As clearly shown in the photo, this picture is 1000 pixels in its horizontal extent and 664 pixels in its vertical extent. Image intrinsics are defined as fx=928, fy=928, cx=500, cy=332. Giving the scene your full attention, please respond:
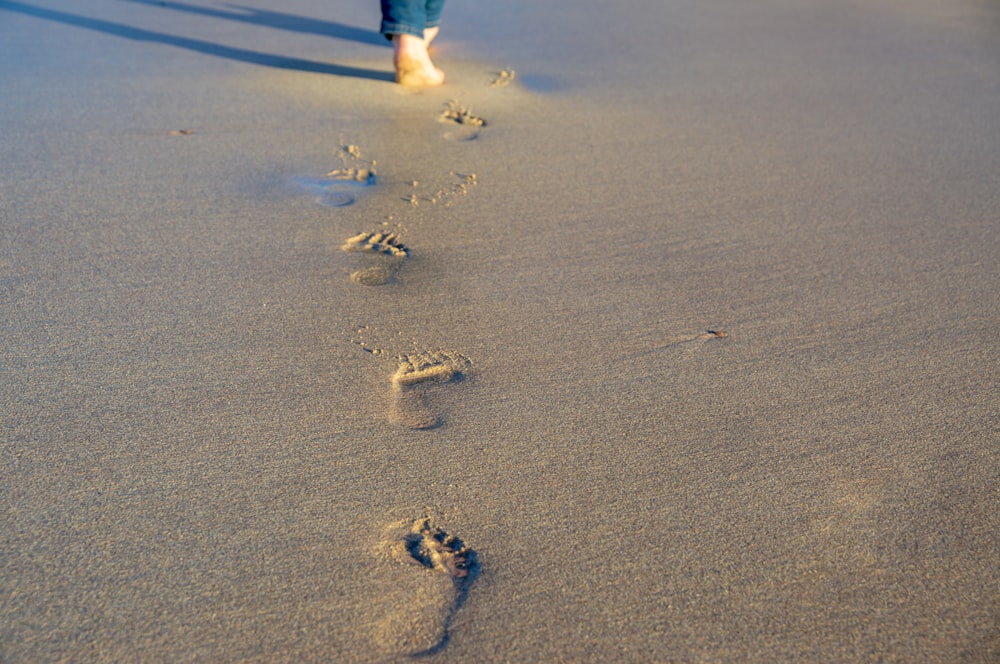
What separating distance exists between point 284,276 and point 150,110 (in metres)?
1.34

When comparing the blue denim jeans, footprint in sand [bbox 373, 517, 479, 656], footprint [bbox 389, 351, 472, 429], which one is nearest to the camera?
footprint in sand [bbox 373, 517, 479, 656]

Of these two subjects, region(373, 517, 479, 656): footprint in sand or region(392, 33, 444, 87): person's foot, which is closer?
region(373, 517, 479, 656): footprint in sand

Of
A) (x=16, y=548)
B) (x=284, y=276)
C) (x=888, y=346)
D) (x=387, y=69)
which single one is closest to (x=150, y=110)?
(x=387, y=69)

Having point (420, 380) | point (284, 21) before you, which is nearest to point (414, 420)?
point (420, 380)

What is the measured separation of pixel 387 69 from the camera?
3570 mm

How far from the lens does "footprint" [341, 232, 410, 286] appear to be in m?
2.01

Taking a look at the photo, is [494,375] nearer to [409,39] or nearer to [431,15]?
[409,39]

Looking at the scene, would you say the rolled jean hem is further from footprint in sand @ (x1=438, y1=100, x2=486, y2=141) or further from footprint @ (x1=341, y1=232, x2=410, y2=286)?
footprint @ (x1=341, y1=232, x2=410, y2=286)

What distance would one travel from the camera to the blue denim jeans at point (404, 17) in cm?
321

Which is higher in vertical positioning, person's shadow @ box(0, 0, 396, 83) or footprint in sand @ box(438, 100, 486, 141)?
person's shadow @ box(0, 0, 396, 83)

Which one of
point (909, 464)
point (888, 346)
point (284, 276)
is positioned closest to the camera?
point (909, 464)

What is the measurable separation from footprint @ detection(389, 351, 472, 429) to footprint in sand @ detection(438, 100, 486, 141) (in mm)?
1298

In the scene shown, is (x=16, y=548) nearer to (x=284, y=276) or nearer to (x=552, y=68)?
(x=284, y=276)

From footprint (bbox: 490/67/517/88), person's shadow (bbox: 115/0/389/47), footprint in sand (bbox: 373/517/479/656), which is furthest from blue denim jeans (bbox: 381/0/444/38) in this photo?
footprint in sand (bbox: 373/517/479/656)
